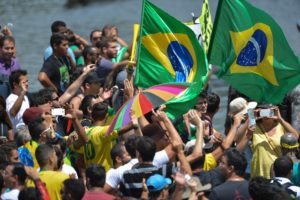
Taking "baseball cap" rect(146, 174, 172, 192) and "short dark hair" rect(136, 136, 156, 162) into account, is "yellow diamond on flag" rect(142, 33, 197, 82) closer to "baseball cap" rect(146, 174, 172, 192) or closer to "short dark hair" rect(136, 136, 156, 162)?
"short dark hair" rect(136, 136, 156, 162)

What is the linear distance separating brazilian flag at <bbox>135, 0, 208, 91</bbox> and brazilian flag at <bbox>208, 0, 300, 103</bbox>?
0.25m

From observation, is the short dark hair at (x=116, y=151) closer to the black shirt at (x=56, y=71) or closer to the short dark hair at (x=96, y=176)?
the short dark hair at (x=96, y=176)

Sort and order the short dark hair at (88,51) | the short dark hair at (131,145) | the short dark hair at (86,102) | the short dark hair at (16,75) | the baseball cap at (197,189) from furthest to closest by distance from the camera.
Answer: the short dark hair at (88,51)
the short dark hair at (16,75)
the short dark hair at (86,102)
the short dark hair at (131,145)
the baseball cap at (197,189)

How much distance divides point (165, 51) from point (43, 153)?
2889 millimetres

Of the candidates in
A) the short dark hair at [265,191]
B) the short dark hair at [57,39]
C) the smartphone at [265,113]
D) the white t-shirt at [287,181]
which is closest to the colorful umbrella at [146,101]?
the smartphone at [265,113]

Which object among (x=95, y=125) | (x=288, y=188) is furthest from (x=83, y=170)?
(x=288, y=188)

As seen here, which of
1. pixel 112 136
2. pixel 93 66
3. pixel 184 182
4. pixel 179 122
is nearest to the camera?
pixel 184 182

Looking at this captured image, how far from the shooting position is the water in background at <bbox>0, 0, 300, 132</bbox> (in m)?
29.6

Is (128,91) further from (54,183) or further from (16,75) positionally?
(54,183)

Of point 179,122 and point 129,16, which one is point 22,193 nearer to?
point 179,122

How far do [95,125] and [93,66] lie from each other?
2.00 meters

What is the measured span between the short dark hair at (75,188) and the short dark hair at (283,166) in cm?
223

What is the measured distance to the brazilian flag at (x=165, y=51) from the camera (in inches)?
582

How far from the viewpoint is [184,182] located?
433 inches
